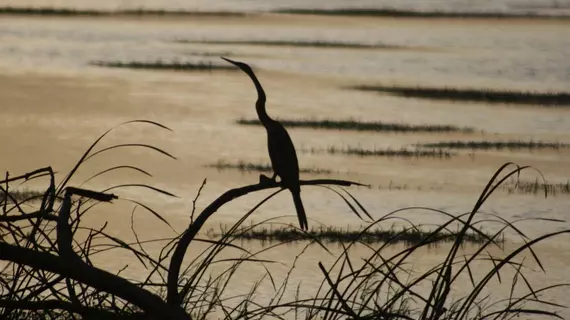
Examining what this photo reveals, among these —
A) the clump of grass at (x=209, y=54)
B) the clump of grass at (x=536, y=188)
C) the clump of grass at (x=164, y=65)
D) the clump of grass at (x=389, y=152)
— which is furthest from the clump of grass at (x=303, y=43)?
the clump of grass at (x=536, y=188)

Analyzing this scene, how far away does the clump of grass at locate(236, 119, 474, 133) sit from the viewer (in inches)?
624

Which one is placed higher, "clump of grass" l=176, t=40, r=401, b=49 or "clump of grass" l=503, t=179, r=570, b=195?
"clump of grass" l=176, t=40, r=401, b=49

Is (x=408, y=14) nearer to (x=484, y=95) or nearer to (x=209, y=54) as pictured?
(x=209, y=54)

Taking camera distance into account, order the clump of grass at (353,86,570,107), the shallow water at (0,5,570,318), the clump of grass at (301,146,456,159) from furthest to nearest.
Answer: the clump of grass at (353,86,570,107)
the clump of grass at (301,146,456,159)
the shallow water at (0,5,570,318)

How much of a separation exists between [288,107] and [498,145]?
4090 mm

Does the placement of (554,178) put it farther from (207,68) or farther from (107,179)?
(207,68)

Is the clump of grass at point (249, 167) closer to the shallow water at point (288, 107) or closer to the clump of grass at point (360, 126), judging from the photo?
the shallow water at point (288, 107)

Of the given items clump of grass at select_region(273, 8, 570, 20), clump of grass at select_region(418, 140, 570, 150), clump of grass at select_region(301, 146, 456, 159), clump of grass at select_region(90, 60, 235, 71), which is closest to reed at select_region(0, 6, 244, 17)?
clump of grass at select_region(273, 8, 570, 20)

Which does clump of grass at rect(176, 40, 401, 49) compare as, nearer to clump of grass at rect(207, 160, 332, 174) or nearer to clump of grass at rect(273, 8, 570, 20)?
clump of grass at rect(273, 8, 570, 20)

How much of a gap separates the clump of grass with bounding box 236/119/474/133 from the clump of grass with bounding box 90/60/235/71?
246 inches

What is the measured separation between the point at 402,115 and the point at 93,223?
7651 millimetres

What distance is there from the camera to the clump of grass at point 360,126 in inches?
624

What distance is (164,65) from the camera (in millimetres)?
22891

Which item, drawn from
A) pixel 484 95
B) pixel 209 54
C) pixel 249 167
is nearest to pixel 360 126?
pixel 249 167
